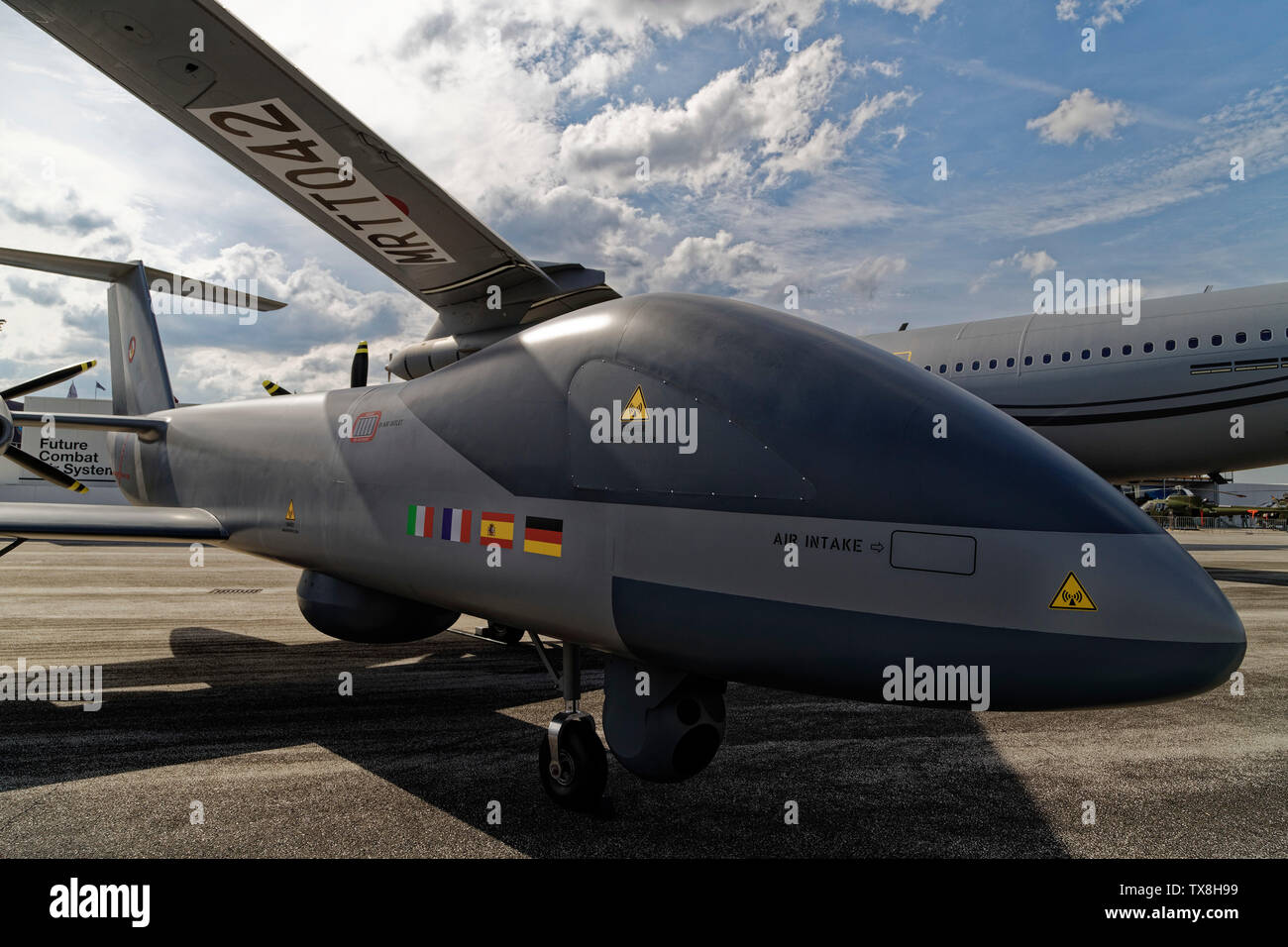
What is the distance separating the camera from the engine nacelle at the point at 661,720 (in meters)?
4.14

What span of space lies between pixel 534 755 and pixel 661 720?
2016 millimetres

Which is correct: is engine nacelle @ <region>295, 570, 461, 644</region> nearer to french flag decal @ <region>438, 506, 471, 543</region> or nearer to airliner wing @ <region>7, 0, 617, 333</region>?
french flag decal @ <region>438, 506, 471, 543</region>

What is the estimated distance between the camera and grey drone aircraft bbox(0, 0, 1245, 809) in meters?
2.98

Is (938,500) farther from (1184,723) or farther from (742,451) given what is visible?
(1184,723)

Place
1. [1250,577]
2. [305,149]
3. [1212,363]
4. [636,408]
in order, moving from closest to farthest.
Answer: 1. [636,408]
2. [305,149]
3. [1212,363]
4. [1250,577]

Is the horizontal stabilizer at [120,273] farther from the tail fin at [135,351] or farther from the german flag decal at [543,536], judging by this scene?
the german flag decal at [543,536]

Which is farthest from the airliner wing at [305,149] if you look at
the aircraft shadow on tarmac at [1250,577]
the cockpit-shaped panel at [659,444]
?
the aircraft shadow on tarmac at [1250,577]

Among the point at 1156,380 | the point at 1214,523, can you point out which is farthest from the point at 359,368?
the point at 1214,523

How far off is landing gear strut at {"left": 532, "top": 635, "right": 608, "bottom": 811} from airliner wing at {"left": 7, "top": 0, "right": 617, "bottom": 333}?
3.45 metres

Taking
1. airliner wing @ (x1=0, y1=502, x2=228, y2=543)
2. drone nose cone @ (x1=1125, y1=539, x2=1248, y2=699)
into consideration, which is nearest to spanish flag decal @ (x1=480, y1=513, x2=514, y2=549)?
drone nose cone @ (x1=1125, y1=539, x2=1248, y2=699)

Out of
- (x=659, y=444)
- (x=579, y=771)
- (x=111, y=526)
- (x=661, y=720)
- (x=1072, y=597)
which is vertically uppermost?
(x=659, y=444)

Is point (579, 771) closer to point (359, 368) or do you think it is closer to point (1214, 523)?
point (359, 368)

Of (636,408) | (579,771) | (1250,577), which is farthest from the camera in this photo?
(1250,577)

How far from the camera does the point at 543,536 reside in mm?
4109
